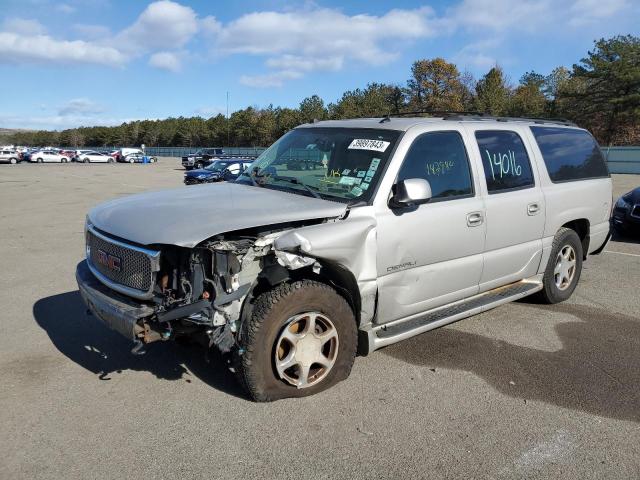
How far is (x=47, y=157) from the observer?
191 ft

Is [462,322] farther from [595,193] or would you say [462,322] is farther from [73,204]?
[73,204]

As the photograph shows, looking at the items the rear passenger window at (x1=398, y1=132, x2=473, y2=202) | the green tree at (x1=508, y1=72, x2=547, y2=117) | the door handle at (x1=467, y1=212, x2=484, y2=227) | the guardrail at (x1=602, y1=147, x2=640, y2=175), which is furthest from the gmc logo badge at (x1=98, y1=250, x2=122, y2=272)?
the green tree at (x1=508, y1=72, x2=547, y2=117)

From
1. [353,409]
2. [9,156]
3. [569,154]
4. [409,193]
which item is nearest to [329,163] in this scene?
[409,193]

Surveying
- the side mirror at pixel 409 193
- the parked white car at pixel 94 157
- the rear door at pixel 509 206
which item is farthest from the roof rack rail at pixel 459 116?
the parked white car at pixel 94 157

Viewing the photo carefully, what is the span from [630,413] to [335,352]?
1981 millimetres

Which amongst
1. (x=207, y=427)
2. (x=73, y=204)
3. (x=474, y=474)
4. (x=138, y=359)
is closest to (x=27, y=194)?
(x=73, y=204)

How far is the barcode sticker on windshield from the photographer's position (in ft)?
13.4

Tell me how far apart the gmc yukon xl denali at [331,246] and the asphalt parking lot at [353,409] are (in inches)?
13.8

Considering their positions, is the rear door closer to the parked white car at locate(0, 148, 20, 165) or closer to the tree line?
the tree line

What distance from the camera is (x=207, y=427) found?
127 inches

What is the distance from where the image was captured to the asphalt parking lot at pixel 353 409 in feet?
9.52

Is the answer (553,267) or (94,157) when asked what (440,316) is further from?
(94,157)

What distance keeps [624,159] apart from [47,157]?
55523 millimetres

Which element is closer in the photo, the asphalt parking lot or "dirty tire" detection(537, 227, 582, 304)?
the asphalt parking lot
